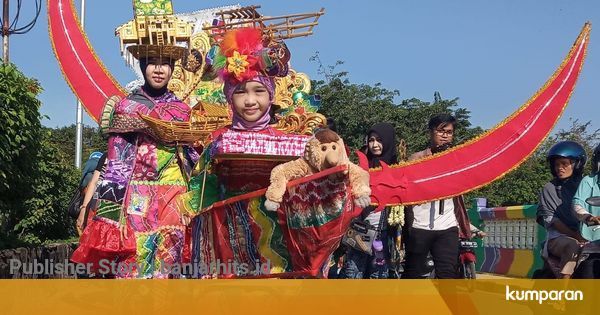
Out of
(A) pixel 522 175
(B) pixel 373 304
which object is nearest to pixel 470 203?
(A) pixel 522 175

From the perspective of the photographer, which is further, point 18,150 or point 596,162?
point 18,150

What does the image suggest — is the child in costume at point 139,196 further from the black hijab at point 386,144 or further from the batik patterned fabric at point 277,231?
the black hijab at point 386,144

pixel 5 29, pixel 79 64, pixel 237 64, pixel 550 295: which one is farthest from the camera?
pixel 5 29

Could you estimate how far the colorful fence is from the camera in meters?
12.0

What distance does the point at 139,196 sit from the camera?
5.50m

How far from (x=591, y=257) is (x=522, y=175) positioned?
14.5m

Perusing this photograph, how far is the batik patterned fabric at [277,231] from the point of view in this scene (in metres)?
4.12

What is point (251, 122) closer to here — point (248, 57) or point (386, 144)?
point (248, 57)

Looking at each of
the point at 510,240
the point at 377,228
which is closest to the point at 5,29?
the point at 377,228

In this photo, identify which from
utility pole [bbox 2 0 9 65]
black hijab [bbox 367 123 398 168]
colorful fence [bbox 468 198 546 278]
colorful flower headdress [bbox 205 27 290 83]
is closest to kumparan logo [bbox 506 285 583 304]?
black hijab [bbox 367 123 398 168]

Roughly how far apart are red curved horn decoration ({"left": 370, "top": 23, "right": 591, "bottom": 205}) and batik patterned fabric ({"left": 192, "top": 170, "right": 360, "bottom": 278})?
71 centimetres

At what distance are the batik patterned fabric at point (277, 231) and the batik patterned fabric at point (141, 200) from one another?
15.2 inches

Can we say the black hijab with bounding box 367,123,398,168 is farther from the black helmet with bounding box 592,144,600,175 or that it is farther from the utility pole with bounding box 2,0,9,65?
the utility pole with bounding box 2,0,9,65

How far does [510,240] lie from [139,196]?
8.93 m
